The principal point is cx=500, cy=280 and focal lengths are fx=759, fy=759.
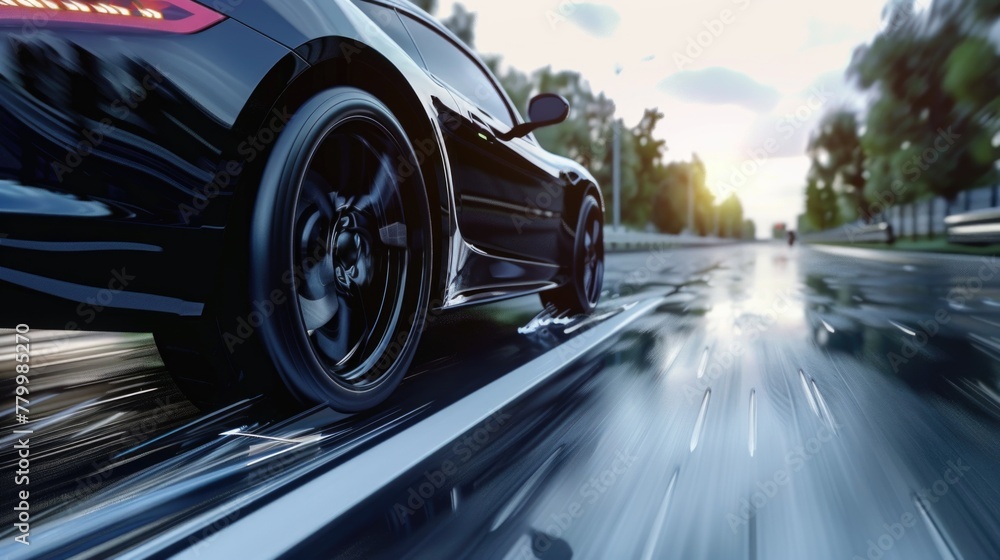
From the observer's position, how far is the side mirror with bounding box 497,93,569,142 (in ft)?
14.9

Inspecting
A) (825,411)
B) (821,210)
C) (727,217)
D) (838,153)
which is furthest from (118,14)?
(727,217)

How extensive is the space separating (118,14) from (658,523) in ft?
5.93

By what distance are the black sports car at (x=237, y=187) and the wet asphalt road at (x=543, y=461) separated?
0.28m

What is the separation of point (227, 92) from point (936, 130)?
31.2m

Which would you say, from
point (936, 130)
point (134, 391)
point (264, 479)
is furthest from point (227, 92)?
point (936, 130)

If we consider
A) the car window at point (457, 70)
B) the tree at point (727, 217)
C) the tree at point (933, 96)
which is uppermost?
the tree at point (933, 96)

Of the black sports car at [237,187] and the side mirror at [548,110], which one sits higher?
the side mirror at [548,110]

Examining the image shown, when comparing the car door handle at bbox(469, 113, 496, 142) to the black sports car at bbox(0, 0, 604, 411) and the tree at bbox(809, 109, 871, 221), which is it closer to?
the black sports car at bbox(0, 0, 604, 411)

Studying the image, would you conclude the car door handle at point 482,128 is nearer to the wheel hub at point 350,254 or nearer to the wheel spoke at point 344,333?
the wheel hub at point 350,254

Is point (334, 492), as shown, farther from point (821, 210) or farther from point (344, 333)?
point (821, 210)

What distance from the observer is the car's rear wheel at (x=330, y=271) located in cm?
224

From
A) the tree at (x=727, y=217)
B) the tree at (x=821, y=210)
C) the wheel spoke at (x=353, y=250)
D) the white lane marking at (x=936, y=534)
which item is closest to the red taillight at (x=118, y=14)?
the wheel spoke at (x=353, y=250)

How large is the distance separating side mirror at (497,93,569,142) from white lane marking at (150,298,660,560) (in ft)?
5.97

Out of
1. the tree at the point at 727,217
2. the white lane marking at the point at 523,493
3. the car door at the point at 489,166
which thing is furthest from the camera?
the tree at the point at 727,217
